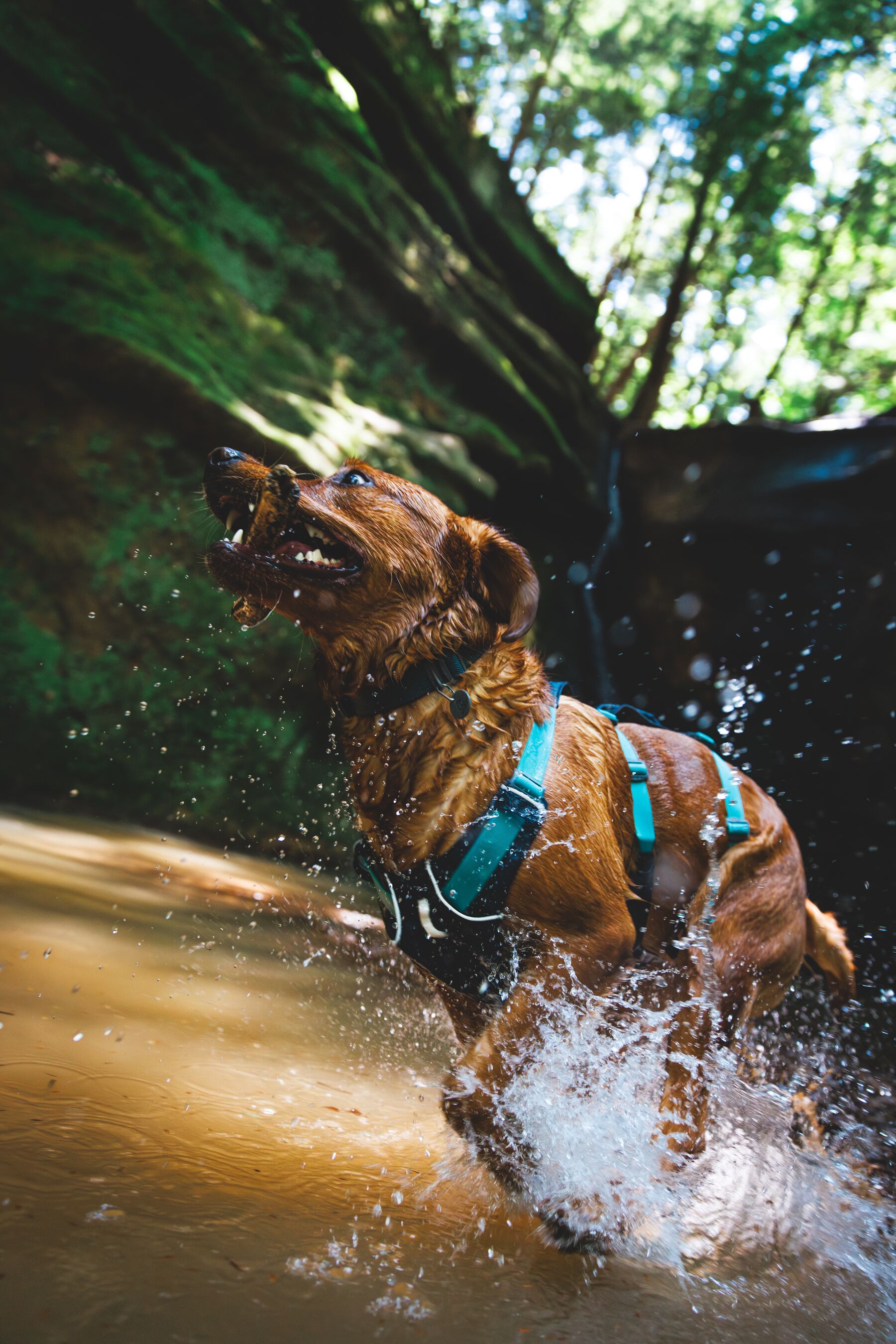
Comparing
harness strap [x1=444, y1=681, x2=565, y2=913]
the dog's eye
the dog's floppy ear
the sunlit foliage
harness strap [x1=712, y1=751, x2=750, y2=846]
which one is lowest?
harness strap [x1=444, y1=681, x2=565, y2=913]

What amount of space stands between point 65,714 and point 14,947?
3.48 metres

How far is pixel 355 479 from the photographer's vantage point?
2664mm

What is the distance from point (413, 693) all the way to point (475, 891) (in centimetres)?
65

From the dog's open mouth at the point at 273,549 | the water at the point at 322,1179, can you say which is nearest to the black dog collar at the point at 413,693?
the dog's open mouth at the point at 273,549

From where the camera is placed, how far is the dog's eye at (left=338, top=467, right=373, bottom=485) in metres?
2.65

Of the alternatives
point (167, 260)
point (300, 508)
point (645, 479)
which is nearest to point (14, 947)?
point (300, 508)

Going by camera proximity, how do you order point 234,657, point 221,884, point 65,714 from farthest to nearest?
point 234,657 < point 65,714 < point 221,884

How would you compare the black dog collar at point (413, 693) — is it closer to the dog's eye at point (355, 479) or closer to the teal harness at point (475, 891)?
the teal harness at point (475, 891)

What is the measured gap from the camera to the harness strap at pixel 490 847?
2.29 meters

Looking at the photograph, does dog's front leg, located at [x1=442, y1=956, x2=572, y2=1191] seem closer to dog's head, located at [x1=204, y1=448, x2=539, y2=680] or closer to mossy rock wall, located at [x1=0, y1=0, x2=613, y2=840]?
dog's head, located at [x1=204, y1=448, x2=539, y2=680]

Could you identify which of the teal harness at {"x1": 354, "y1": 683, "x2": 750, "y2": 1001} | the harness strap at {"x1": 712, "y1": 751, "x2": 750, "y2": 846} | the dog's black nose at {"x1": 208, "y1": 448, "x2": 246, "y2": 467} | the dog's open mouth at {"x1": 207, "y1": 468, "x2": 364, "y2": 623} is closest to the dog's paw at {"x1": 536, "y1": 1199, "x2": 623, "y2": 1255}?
the teal harness at {"x1": 354, "y1": 683, "x2": 750, "y2": 1001}

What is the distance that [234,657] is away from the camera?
667 centimetres

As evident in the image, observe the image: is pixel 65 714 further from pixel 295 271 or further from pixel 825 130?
pixel 825 130

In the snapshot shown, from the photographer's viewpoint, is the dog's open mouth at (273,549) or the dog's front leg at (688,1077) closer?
the dog's open mouth at (273,549)
